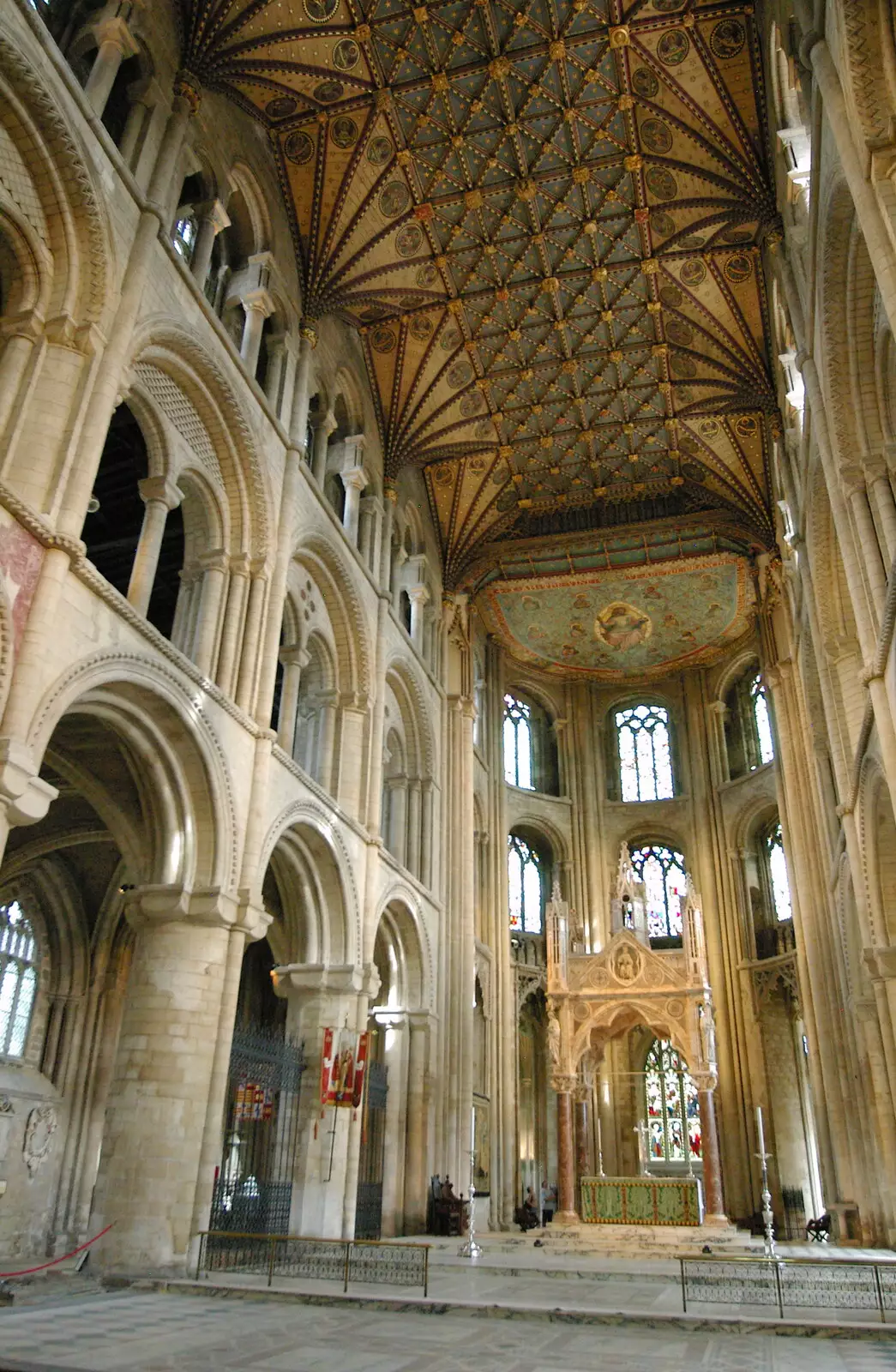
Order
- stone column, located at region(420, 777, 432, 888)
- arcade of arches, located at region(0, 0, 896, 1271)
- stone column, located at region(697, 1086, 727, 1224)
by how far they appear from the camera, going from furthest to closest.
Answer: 1. stone column, located at region(420, 777, 432, 888)
2. stone column, located at region(697, 1086, 727, 1224)
3. arcade of arches, located at region(0, 0, 896, 1271)

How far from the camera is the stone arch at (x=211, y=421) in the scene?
48.7 feet

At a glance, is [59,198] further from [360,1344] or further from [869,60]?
[360,1344]

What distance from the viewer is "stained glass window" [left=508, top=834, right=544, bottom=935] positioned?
31.4 metres

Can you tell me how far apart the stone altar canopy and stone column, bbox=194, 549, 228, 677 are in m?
12.4

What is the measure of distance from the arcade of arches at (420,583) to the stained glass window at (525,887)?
703 mm

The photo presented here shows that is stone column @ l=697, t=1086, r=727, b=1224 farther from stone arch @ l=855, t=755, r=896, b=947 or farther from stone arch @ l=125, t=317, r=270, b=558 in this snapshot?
stone arch @ l=125, t=317, r=270, b=558

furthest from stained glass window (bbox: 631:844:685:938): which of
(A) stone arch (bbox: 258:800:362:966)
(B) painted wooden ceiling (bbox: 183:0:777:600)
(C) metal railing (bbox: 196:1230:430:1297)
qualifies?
(C) metal railing (bbox: 196:1230:430:1297)

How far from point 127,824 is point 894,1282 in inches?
429

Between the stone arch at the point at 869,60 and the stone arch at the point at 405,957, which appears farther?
the stone arch at the point at 405,957

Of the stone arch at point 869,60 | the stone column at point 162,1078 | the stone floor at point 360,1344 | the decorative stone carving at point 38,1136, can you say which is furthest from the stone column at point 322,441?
the stone floor at point 360,1344

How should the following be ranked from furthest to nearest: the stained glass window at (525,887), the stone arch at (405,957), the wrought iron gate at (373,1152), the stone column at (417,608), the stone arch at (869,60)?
the stained glass window at (525,887), the stone column at (417,608), the stone arch at (405,957), the wrought iron gate at (373,1152), the stone arch at (869,60)

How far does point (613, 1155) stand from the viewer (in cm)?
2861

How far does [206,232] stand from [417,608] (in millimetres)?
10811

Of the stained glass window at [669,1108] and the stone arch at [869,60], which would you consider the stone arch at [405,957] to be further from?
the stone arch at [869,60]
